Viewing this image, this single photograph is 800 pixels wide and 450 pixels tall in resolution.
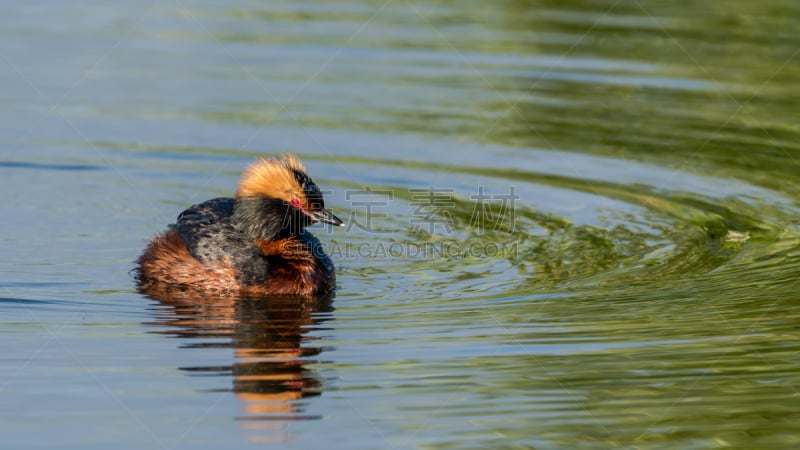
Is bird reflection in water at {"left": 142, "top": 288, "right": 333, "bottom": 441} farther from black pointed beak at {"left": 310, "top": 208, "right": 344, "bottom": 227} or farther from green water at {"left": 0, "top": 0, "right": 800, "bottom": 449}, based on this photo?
black pointed beak at {"left": 310, "top": 208, "right": 344, "bottom": 227}

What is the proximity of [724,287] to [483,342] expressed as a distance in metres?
2.49

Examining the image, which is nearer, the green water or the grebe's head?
the green water

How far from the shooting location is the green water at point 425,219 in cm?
783

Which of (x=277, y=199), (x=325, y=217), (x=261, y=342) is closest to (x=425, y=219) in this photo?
(x=325, y=217)

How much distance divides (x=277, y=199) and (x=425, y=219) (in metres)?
2.32

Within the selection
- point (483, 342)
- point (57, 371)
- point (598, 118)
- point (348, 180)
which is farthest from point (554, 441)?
point (598, 118)

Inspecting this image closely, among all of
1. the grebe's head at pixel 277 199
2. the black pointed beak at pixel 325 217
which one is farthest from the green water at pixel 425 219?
the grebe's head at pixel 277 199

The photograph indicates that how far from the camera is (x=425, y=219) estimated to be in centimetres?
1298

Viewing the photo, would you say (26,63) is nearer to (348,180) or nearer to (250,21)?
(250,21)

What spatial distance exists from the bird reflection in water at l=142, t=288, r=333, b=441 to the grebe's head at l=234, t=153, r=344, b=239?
2.40 feet

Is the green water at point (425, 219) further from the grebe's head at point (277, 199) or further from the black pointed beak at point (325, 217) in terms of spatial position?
the grebe's head at point (277, 199)

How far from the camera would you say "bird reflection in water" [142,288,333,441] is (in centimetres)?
779

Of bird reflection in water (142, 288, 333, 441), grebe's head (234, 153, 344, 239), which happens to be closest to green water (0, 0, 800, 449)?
bird reflection in water (142, 288, 333, 441)

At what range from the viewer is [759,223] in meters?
12.4
